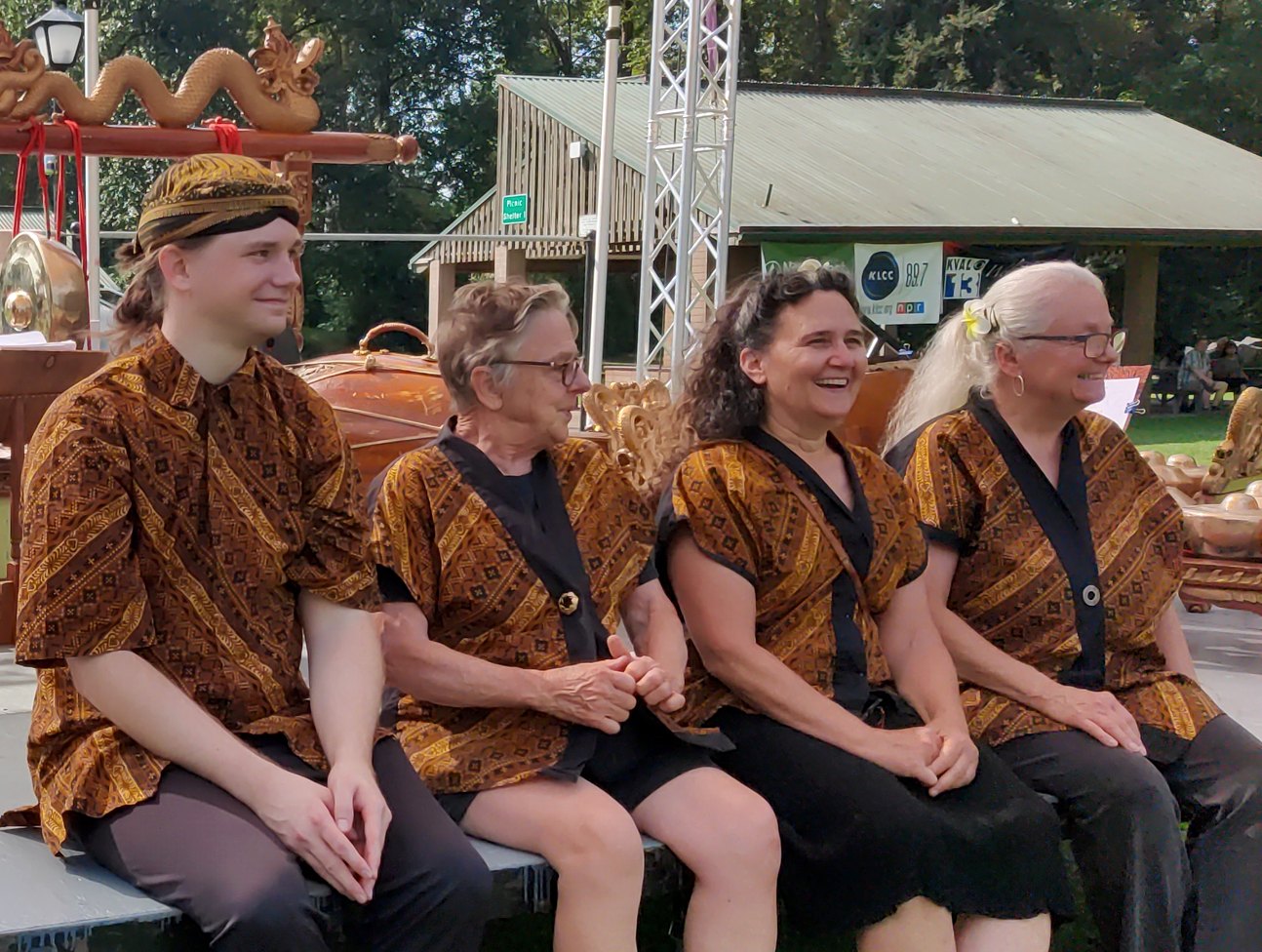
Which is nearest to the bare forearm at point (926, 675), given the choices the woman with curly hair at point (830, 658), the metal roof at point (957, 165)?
the woman with curly hair at point (830, 658)

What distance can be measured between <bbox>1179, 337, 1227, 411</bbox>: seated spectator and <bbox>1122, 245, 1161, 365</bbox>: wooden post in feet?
2.60

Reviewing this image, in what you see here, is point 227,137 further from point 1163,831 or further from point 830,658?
point 1163,831

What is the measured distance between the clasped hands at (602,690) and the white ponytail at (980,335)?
3.45ft

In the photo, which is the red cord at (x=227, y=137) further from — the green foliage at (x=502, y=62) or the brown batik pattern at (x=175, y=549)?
the green foliage at (x=502, y=62)

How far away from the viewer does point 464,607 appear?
2.61m

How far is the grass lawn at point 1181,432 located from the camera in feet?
49.0

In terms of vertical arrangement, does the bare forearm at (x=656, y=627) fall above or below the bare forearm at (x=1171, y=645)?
above

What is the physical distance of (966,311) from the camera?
3.31 m

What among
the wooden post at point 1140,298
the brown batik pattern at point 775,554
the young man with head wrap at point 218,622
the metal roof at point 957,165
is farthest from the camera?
the wooden post at point 1140,298

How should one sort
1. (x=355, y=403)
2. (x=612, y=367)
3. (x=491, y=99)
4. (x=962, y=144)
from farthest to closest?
(x=491, y=99) → (x=962, y=144) → (x=612, y=367) → (x=355, y=403)

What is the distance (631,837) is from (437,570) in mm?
562

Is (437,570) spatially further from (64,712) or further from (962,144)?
(962,144)

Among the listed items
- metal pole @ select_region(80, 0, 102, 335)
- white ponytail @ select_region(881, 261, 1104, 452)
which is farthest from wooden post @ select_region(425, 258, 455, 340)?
white ponytail @ select_region(881, 261, 1104, 452)

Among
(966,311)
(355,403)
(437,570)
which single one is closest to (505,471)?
(437,570)
